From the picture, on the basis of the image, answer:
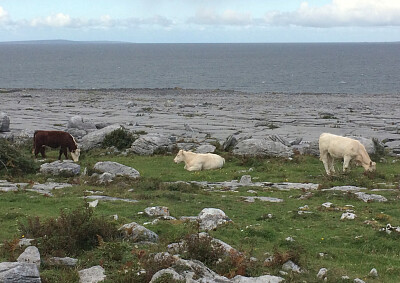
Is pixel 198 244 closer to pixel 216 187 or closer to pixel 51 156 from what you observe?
pixel 216 187

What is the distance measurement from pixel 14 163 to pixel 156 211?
10313 millimetres

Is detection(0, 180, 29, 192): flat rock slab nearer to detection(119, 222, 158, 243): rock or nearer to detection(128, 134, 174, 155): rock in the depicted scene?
detection(119, 222, 158, 243): rock

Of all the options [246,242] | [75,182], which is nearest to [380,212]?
[246,242]

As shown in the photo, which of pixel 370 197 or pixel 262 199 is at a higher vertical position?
pixel 370 197

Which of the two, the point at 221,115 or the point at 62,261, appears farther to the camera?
the point at 221,115

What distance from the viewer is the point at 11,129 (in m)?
40.5

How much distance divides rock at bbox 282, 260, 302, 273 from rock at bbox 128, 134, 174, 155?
19.6 m

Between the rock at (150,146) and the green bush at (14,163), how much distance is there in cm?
755

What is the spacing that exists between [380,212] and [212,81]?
102576 mm

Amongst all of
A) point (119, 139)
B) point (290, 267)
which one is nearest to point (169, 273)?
point (290, 267)

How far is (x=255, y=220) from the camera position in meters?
14.5

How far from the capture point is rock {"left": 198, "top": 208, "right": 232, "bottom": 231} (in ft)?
42.7

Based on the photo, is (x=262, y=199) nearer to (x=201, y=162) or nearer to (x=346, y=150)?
(x=346, y=150)

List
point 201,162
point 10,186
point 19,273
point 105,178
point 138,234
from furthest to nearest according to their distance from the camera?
point 201,162, point 105,178, point 10,186, point 138,234, point 19,273
